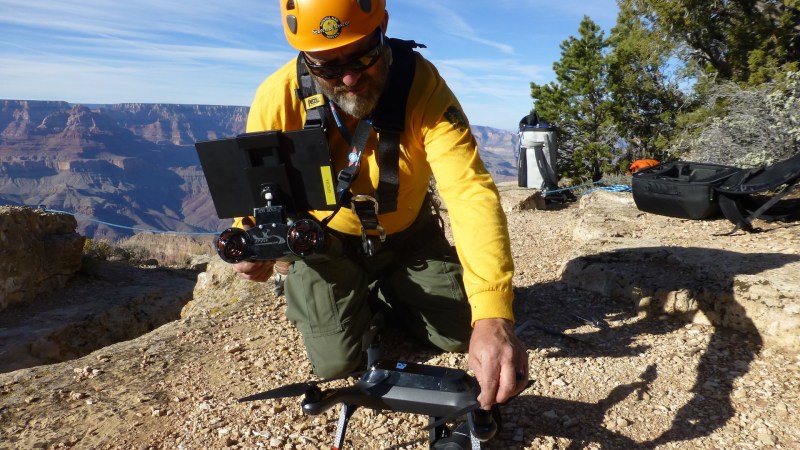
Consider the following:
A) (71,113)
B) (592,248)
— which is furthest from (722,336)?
(71,113)

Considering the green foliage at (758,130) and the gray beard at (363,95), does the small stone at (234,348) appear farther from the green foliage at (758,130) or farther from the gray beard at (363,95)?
the green foliage at (758,130)

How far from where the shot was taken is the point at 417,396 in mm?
1755

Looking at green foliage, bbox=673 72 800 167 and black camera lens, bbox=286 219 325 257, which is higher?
green foliage, bbox=673 72 800 167

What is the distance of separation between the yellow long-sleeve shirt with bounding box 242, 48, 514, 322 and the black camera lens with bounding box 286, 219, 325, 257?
0.57 metres

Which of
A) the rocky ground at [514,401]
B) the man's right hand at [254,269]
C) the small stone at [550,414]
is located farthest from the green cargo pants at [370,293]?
the small stone at [550,414]

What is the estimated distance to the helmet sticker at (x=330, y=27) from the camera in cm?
222

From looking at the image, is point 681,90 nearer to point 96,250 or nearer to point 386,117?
point 386,117

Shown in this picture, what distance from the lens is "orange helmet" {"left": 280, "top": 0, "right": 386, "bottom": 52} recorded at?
223 cm

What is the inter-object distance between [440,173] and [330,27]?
0.81m

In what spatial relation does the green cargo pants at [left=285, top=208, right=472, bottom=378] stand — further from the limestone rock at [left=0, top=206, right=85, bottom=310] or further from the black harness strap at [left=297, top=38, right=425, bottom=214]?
Answer: the limestone rock at [left=0, top=206, right=85, bottom=310]

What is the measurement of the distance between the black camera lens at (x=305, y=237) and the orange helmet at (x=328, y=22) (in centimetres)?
81

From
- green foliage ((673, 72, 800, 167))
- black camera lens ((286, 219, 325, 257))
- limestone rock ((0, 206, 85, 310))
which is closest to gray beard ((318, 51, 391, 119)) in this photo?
black camera lens ((286, 219, 325, 257))

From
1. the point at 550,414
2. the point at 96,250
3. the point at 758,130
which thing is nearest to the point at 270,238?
the point at 550,414

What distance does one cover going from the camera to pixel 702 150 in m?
8.95
